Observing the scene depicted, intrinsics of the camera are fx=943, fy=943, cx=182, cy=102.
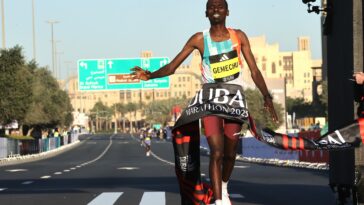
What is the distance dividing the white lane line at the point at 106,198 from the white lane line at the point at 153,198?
0.40 metres

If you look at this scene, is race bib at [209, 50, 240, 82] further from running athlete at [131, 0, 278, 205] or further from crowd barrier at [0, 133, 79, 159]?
crowd barrier at [0, 133, 79, 159]

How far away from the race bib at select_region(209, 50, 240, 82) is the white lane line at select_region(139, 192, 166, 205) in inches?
173

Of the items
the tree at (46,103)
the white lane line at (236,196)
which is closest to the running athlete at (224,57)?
the white lane line at (236,196)

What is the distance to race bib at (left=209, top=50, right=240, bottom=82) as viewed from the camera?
8.00 meters

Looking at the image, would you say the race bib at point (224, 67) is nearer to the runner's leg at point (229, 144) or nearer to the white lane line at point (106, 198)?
the runner's leg at point (229, 144)

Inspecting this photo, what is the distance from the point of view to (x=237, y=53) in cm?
810

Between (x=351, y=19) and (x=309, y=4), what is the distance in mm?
5272

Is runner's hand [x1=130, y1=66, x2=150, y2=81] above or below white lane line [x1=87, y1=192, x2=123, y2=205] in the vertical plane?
above

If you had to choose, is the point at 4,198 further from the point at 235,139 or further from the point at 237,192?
the point at 235,139

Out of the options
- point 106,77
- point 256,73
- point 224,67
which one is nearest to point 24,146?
point 106,77

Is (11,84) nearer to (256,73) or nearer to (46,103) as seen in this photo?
(46,103)

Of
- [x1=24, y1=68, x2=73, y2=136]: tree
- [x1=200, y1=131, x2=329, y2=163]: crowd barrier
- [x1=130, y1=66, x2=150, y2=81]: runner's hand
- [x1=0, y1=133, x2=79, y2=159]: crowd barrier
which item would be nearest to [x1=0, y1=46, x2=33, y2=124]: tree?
[x1=0, y1=133, x2=79, y2=159]: crowd barrier

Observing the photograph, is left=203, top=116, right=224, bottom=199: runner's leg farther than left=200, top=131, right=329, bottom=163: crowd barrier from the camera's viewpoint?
No

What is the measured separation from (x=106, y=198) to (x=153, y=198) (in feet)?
2.18
